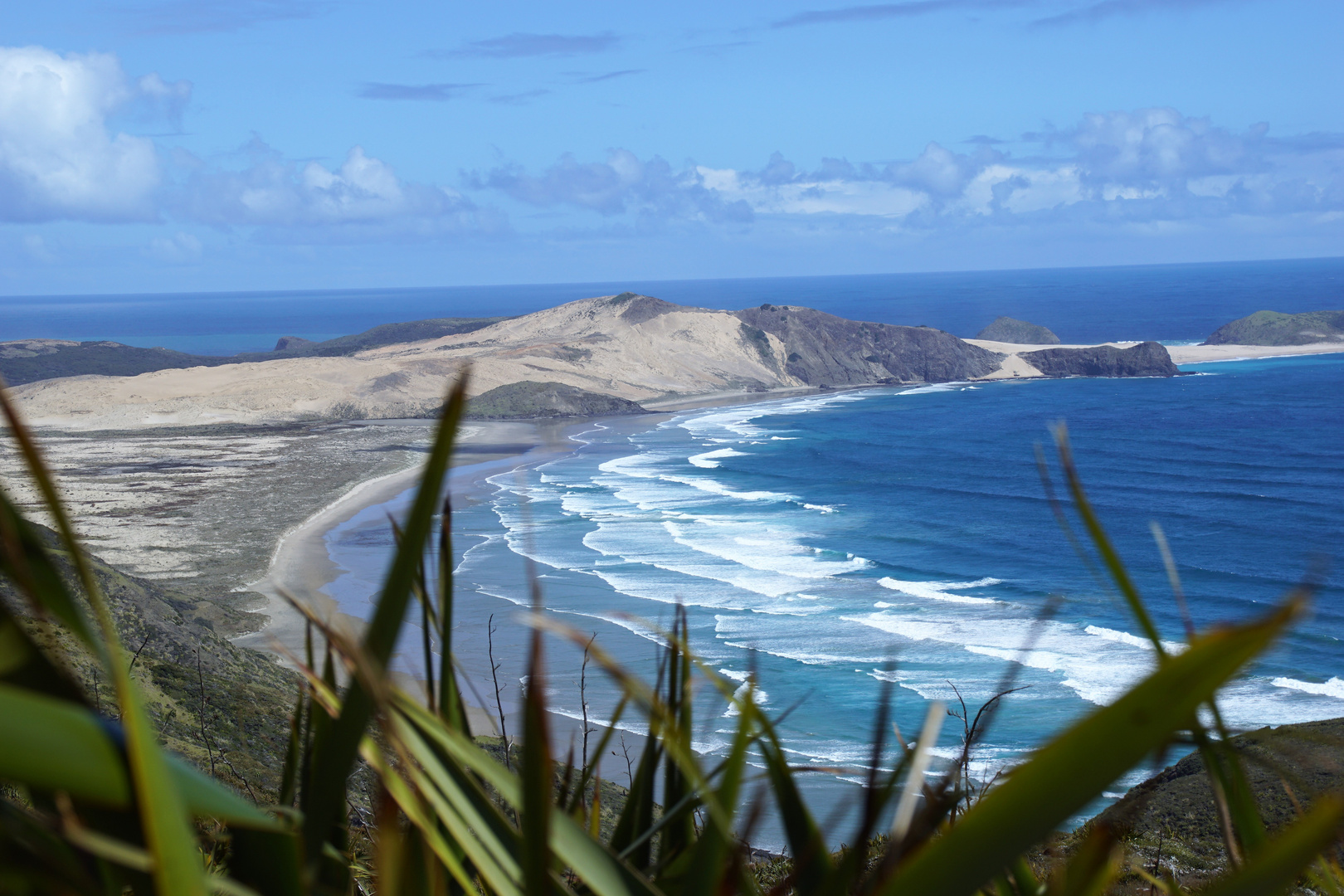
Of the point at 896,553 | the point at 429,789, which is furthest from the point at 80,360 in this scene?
the point at 429,789

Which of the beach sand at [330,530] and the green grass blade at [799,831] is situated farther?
the beach sand at [330,530]

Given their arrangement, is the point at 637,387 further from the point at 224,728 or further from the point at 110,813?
the point at 110,813

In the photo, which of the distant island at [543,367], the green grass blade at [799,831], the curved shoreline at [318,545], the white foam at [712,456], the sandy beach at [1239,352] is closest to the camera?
the green grass blade at [799,831]

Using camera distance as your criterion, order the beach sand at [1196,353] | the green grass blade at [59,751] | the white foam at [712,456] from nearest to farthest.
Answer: the green grass blade at [59,751] → the white foam at [712,456] → the beach sand at [1196,353]

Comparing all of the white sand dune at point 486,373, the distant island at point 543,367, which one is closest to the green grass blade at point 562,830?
the white sand dune at point 486,373

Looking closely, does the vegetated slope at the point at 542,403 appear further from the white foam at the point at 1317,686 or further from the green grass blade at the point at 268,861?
the green grass blade at the point at 268,861

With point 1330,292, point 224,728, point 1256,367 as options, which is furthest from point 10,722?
point 1330,292

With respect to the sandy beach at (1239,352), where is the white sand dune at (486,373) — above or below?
above
